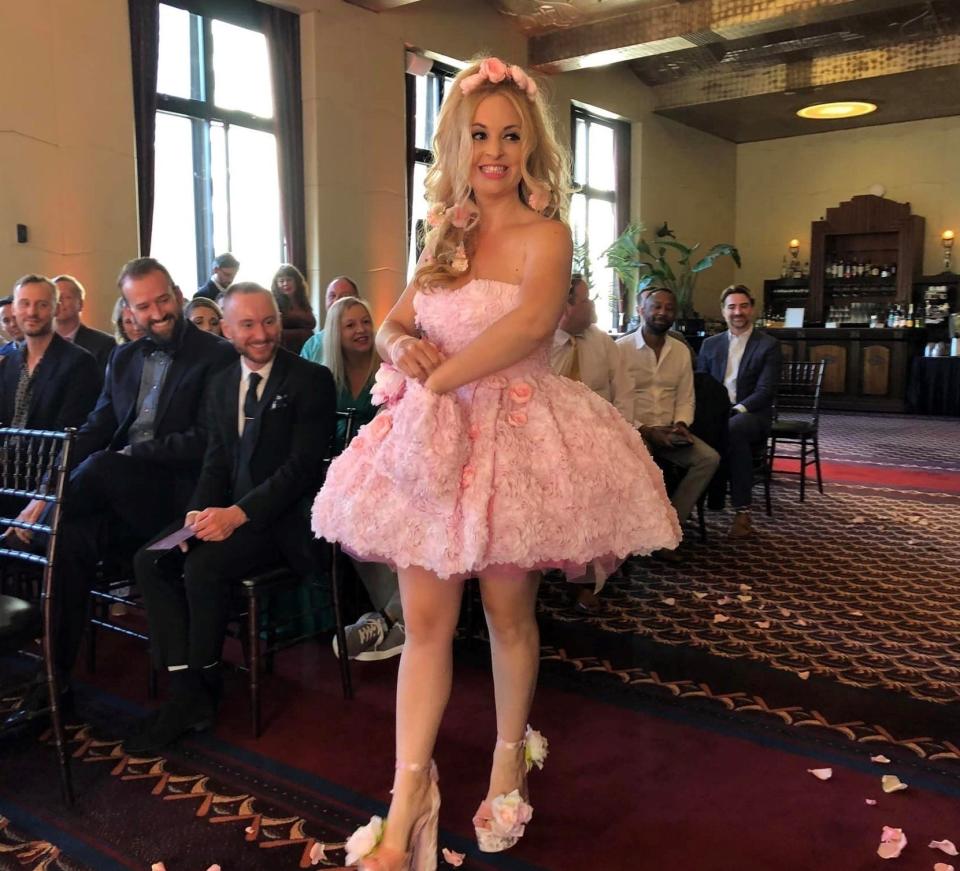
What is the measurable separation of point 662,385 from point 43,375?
2.85 meters

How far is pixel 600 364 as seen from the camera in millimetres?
4203

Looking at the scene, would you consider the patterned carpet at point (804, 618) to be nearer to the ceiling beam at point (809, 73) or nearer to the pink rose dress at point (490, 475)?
the pink rose dress at point (490, 475)

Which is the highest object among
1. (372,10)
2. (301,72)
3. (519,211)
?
(372,10)

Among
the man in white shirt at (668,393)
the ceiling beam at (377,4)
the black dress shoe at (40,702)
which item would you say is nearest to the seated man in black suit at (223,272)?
the ceiling beam at (377,4)

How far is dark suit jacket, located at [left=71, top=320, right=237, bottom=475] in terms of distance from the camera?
295cm

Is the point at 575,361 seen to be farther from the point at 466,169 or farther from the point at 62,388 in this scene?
the point at 466,169

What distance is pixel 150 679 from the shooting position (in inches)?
111

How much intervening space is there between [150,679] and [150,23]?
18.7 ft

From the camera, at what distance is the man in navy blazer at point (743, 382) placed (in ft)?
16.6

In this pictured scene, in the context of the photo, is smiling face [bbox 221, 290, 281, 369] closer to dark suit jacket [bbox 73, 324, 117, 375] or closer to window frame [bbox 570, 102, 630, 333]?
dark suit jacket [bbox 73, 324, 117, 375]

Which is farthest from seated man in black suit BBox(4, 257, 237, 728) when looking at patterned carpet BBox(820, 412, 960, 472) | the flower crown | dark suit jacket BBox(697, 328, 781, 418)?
patterned carpet BBox(820, 412, 960, 472)

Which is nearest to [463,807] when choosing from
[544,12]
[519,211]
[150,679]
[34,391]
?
[150,679]

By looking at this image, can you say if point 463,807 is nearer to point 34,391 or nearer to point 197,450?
point 197,450

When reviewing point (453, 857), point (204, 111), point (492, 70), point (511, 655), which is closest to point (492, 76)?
point (492, 70)
